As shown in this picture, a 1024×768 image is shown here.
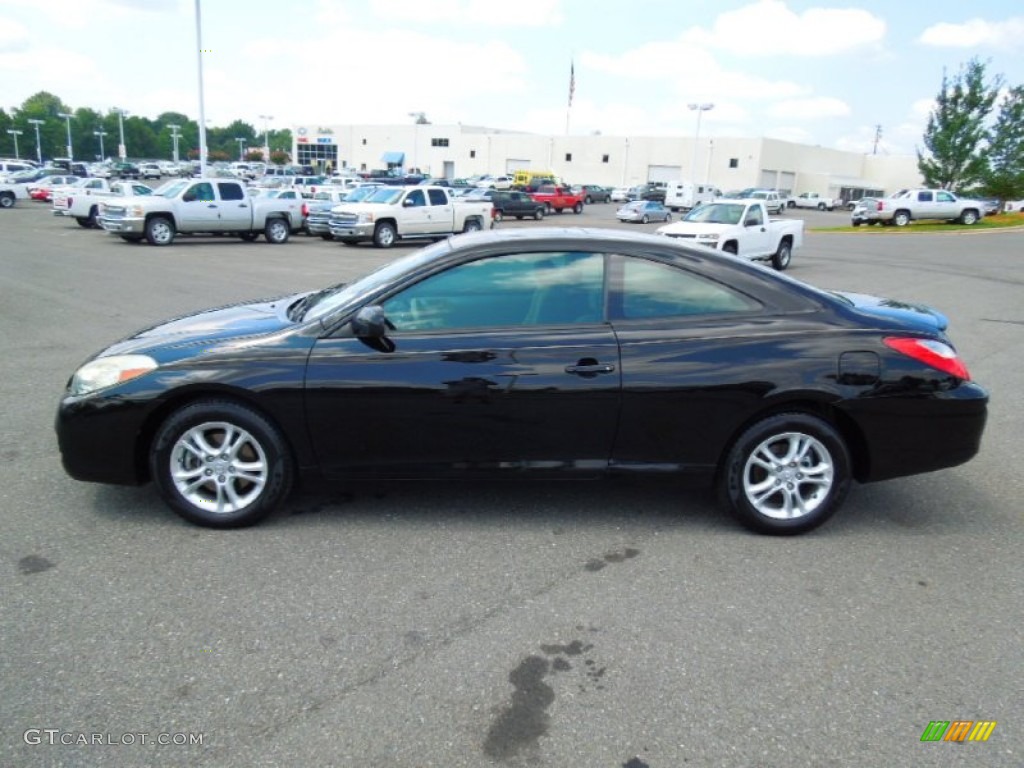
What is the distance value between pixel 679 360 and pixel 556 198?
4659 centimetres

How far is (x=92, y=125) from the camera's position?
139375 mm

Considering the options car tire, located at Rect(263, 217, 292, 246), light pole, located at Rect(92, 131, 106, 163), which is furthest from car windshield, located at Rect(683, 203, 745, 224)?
light pole, located at Rect(92, 131, 106, 163)

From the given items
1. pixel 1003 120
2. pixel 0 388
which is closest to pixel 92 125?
pixel 1003 120

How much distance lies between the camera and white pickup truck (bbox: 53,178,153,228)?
2341 centimetres

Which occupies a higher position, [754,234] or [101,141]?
[101,141]

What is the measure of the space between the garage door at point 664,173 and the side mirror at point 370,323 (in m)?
91.0

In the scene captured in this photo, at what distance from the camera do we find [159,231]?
2122 cm

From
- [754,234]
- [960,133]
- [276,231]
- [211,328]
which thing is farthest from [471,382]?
[960,133]

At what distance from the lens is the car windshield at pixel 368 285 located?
4113 millimetres

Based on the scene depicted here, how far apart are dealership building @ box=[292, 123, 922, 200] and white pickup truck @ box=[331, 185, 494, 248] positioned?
59821 mm

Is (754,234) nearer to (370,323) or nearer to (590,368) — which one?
(590,368)

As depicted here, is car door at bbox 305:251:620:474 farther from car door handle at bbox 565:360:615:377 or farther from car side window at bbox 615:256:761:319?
car side window at bbox 615:256:761:319

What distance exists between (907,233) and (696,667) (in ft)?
120

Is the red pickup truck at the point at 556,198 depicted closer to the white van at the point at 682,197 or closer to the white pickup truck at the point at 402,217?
the white van at the point at 682,197
